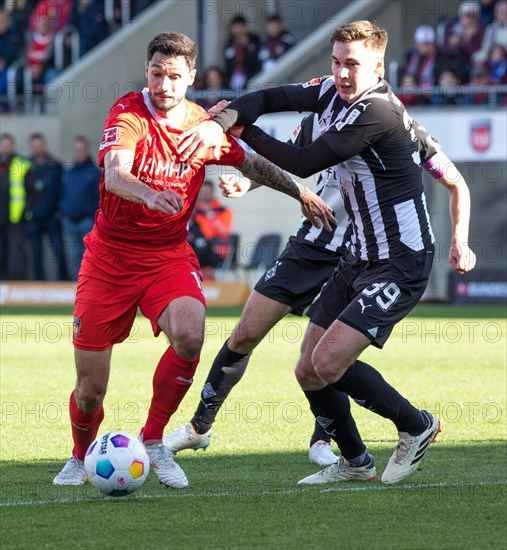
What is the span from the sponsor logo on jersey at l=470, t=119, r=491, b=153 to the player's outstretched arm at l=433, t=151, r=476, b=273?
1223cm

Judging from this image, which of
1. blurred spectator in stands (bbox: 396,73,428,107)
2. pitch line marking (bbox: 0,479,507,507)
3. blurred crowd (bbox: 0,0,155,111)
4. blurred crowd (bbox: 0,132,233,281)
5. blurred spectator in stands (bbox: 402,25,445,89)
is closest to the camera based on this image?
pitch line marking (bbox: 0,479,507,507)

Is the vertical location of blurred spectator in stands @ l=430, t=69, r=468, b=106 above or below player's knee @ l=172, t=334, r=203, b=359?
above

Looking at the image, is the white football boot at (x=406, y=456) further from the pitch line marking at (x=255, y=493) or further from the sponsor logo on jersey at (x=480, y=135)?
the sponsor logo on jersey at (x=480, y=135)

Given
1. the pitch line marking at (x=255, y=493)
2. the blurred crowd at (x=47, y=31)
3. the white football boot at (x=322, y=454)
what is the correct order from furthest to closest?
the blurred crowd at (x=47, y=31) < the white football boot at (x=322, y=454) < the pitch line marking at (x=255, y=493)

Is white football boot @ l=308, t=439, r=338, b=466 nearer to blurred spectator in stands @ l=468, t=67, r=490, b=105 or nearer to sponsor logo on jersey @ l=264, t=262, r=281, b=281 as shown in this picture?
sponsor logo on jersey @ l=264, t=262, r=281, b=281

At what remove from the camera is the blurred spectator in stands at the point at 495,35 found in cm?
1853

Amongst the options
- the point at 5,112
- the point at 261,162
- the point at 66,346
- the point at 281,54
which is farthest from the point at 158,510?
the point at 5,112

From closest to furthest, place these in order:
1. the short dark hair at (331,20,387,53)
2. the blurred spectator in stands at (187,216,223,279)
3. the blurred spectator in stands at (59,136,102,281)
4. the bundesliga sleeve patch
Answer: the short dark hair at (331,20,387,53)
the bundesliga sleeve patch
the blurred spectator in stands at (187,216,223,279)
the blurred spectator in stands at (59,136,102,281)

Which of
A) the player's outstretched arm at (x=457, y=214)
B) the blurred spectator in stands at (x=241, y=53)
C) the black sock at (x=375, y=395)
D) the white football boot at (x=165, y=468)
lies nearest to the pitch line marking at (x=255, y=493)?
the white football boot at (x=165, y=468)

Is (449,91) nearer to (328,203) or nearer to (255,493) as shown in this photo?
(328,203)

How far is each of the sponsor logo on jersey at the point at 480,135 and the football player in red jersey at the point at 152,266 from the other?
12469 mm

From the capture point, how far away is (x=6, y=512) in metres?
5.45

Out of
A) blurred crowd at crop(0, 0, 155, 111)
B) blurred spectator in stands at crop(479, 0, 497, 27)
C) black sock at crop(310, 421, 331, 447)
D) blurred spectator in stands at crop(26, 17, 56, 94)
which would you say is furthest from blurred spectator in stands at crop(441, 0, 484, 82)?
black sock at crop(310, 421, 331, 447)

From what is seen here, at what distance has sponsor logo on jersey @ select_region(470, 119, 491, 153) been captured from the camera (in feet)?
60.1
